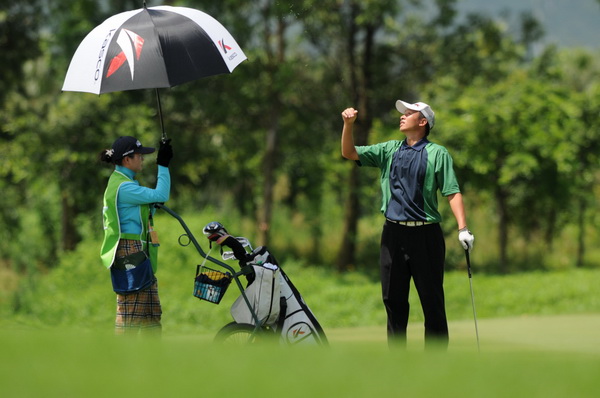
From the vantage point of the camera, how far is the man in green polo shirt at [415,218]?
5957 mm

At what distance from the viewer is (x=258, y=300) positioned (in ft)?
19.1

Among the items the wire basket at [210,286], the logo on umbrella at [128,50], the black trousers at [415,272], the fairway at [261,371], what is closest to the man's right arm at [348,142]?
the black trousers at [415,272]

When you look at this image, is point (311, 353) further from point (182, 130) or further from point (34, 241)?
point (34, 241)

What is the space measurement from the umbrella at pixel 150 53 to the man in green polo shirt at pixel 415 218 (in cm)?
107

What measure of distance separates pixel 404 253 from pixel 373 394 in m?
2.77

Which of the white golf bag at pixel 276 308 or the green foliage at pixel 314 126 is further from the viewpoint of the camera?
the green foliage at pixel 314 126

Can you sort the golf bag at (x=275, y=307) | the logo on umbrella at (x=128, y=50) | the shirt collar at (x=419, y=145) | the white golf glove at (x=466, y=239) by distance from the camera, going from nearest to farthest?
the white golf glove at (x=466, y=239) → the golf bag at (x=275, y=307) → the shirt collar at (x=419, y=145) → the logo on umbrella at (x=128, y=50)

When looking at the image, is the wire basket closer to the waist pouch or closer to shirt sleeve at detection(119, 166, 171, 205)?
the waist pouch

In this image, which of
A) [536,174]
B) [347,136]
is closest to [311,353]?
[347,136]

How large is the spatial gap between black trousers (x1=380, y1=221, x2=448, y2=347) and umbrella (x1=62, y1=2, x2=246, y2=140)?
1.67m

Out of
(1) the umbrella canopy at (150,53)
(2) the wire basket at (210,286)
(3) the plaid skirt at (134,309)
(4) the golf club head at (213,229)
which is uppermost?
(1) the umbrella canopy at (150,53)

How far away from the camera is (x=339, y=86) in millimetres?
19328

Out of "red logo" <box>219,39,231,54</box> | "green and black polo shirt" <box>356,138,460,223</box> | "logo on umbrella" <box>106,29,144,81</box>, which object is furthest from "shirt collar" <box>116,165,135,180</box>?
"green and black polo shirt" <box>356,138,460,223</box>

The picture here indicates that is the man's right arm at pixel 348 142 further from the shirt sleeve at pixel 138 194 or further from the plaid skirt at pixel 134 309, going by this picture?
the plaid skirt at pixel 134 309
